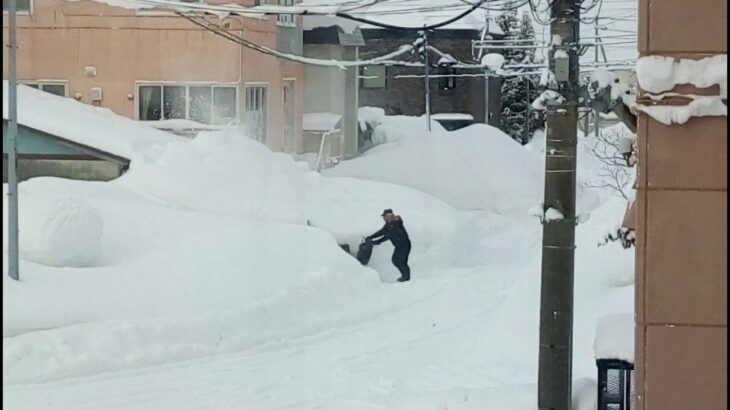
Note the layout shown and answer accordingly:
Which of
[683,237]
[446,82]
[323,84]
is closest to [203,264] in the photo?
[683,237]

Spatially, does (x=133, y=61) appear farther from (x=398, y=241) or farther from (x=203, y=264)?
(x=203, y=264)

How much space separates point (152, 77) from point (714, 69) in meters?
18.4

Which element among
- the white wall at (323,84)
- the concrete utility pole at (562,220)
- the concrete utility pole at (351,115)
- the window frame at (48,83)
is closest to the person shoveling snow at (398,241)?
the window frame at (48,83)

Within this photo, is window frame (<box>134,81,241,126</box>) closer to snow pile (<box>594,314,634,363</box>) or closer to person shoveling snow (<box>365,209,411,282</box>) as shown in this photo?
person shoveling snow (<box>365,209,411,282</box>)

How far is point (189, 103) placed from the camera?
846 inches

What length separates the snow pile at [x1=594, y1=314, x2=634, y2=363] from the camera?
6.05m

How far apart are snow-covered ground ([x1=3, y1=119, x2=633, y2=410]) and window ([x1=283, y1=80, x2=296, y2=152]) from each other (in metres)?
5.21

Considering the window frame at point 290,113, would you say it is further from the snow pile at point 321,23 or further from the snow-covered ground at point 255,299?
the snow-covered ground at point 255,299

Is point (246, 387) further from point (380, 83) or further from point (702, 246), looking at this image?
point (380, 83)

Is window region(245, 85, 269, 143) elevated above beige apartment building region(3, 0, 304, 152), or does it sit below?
below

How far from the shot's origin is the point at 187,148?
18.5 meters

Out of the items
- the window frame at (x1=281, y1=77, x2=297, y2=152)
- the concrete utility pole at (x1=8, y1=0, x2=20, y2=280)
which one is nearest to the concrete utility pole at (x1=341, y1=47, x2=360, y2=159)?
the window frame at (x1=281, y1=77, x2=297, y2=152)

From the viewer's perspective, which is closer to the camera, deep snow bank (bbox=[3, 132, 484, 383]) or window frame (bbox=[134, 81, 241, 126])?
deep snow bank (bbox=[3, 132, 484, 383])

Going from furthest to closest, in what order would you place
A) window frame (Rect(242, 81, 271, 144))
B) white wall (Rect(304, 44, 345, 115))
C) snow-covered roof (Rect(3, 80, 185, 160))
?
Answer: white wall (Rect(304, 44, 345, 115)) < window frame (Rect(242, 81, 271, 144)) < snow-covered roof (Rect(3, 80, 185, 160))
